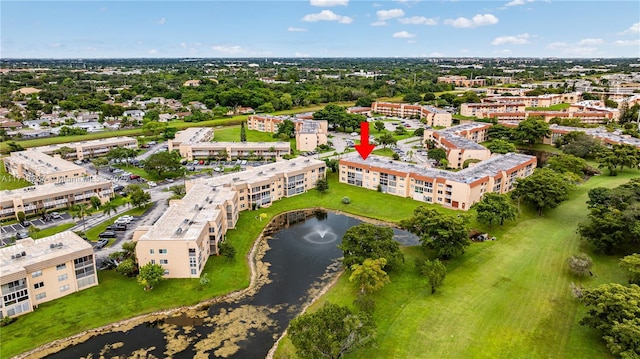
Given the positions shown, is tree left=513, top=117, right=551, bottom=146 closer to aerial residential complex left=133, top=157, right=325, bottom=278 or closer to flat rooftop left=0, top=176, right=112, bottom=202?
aerial residential complex left=133, top=157, right=325, bottom=278

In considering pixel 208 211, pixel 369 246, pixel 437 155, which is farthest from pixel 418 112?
pixel 369 246

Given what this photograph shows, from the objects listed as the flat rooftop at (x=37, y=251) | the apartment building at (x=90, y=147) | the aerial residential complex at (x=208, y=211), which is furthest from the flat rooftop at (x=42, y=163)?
the flat rooftop at (x=37, y=251)

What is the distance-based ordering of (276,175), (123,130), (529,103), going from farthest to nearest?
1. (529,103)
2. (123,130)
3. (276,175)

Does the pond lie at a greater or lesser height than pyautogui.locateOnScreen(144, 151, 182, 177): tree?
lesser

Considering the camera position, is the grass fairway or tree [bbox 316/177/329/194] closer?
the grass fairway

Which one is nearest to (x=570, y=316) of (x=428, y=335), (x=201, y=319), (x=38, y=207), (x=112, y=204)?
(x=428, y=335)

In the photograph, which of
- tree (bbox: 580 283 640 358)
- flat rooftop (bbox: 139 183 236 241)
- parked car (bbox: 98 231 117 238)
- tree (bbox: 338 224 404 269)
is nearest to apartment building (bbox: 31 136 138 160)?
flat rooftop (bbox: 139 183 236 241)

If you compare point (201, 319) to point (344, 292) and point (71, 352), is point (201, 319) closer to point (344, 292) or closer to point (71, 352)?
point (71, 352)
